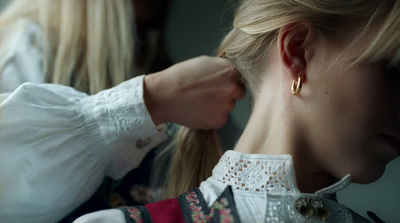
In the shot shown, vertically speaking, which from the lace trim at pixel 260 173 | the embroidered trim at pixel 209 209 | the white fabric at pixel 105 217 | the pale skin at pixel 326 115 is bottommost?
the embroidered trim at pixel 209 209

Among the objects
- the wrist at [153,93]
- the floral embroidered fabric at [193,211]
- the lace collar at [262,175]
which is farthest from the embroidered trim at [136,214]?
the wrist at [153,93]

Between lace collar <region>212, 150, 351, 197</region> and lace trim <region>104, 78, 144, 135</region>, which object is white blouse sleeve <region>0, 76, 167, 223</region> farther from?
lace collar <region>212, 150, 351, 197</region>

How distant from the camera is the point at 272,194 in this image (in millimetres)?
635

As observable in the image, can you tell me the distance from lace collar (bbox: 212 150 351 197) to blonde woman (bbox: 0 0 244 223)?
218mm

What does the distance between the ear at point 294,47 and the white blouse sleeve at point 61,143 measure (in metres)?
0.27

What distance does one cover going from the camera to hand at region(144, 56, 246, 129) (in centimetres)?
86

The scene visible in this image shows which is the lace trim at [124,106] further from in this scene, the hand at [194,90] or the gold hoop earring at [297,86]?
the gold hoop earring at [297,86]

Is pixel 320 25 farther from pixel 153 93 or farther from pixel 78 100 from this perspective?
pixel 78 100

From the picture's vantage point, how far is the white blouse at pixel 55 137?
0.73 metres

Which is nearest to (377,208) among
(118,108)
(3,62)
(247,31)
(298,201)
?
(298,201)

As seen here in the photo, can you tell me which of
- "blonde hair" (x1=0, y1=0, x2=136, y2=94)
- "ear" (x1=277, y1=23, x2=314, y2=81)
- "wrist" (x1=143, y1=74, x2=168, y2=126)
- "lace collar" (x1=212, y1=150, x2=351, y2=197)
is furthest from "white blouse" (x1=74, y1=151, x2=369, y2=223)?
"blonde hair" (x1=0, y1=0, x2=136, y2=94)

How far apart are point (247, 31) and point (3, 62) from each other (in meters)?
0.43

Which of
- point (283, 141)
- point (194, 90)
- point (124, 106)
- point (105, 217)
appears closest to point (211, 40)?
point (194, 90)

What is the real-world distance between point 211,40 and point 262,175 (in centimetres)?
40
